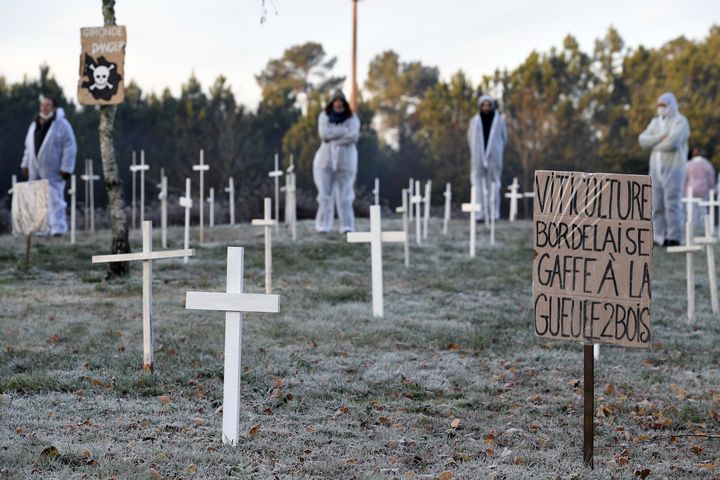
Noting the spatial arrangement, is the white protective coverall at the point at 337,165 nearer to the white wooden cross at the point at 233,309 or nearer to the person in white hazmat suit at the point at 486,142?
the person in white hazmat suit at the point at 486,142

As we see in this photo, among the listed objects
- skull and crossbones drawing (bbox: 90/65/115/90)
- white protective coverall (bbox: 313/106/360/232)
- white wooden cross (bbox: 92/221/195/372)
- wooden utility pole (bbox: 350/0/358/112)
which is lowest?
white wooden cross (bbox: 92/221/195/372)

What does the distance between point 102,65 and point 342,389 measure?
5.53m

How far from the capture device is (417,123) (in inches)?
1551

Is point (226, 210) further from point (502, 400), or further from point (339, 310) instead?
point (502, 400)

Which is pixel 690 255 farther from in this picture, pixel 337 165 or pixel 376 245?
pixel 337 165

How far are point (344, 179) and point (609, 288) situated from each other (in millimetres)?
10757

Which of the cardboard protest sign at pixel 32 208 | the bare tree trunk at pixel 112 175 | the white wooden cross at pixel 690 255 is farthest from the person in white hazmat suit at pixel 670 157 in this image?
the cardboard protest sign at pixel 32 208

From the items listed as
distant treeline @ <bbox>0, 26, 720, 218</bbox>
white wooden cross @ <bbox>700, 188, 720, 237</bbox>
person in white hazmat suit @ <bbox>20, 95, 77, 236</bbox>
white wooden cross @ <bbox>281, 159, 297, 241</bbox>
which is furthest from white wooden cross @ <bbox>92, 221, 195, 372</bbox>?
distant treeline @ <bbox>0, 26, 720, 218</bbox>

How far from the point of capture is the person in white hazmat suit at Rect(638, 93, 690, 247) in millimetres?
14195

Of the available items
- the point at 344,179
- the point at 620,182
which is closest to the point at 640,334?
the point at 620,182

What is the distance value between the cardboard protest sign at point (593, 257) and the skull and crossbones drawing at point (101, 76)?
6701 mm

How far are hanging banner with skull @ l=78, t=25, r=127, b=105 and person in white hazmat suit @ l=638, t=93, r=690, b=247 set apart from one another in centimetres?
860

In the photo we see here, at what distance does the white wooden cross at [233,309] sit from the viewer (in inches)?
180

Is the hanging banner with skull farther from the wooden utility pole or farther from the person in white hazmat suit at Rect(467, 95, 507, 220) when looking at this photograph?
the wooden utility pole
